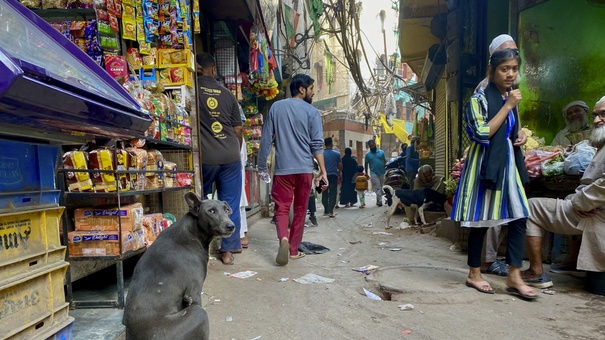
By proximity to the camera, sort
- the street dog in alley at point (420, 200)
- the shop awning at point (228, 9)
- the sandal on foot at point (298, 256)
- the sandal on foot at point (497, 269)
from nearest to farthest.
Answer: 1. the sandal on foot at point (497, 269)
2. the sandal on foot at point (298, 256)
3. the shop awning at point (228, 9)
4. the street dog in alley at point (420, 200)

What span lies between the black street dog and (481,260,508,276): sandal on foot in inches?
114

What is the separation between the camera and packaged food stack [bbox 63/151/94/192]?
8.50 feet

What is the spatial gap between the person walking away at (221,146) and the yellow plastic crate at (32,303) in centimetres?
261

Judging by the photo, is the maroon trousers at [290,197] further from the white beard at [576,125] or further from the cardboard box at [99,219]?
the white beard at [576,125]

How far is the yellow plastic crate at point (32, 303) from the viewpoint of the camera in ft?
4.73

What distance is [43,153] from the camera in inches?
68.1

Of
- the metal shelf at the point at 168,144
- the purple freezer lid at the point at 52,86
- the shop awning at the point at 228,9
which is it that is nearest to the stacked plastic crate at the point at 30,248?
the purple freezer lid at the point at 52,86

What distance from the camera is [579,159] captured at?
3799mm

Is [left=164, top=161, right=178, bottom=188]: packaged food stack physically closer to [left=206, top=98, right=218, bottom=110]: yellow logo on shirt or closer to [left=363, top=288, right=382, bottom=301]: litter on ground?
[left=206, top=98, right=218, bottom=110]: yellow logo on shirt

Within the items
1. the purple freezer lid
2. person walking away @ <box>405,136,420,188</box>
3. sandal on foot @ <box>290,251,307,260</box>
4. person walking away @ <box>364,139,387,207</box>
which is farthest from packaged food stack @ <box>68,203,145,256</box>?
person walking away @ <box>405,136,420,188</box>

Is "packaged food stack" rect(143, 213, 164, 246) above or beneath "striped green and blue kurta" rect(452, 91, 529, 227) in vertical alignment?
beneath

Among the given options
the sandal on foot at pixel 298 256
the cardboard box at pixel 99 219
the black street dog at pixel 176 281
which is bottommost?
the sandal on foot at pixel 298 256

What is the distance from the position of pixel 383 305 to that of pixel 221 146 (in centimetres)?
246

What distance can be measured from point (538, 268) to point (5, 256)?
12.7 feet
